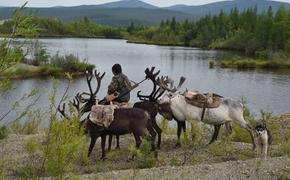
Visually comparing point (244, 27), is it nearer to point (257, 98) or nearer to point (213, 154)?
point (257, 98)

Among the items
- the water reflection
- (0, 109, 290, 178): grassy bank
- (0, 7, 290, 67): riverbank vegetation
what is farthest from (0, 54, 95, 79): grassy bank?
(0, 109, 290, 178): grassy bank

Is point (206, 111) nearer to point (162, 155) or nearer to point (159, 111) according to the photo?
point (159, 111)

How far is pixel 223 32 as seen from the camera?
308ft

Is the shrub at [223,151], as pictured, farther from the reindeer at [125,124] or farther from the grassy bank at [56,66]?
the grassy bank at [56,66]

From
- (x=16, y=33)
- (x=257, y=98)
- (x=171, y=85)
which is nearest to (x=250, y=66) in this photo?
(x=257, y=98)

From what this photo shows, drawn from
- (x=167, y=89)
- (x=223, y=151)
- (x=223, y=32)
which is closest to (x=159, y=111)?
(x=167, y=89)

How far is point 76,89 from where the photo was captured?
3114 centimetres

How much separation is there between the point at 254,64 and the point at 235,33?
34.9 meters

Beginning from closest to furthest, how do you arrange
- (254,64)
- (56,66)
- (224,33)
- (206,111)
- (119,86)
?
(119,86) < (206,111) < (56,66) < (254,64) < (224,33)

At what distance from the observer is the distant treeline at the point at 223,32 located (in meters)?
70.0

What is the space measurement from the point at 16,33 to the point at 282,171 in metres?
6.17

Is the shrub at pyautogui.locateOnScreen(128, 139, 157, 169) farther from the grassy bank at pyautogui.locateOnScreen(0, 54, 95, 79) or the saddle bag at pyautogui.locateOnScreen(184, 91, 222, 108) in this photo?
the grassy bank at pyautogui.locateOnScreen(0, 54, 95, 79)

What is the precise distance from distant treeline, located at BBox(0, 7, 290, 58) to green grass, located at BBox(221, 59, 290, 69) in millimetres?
4778

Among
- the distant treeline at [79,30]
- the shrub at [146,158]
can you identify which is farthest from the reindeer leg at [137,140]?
the distant treeline at [79,30]
